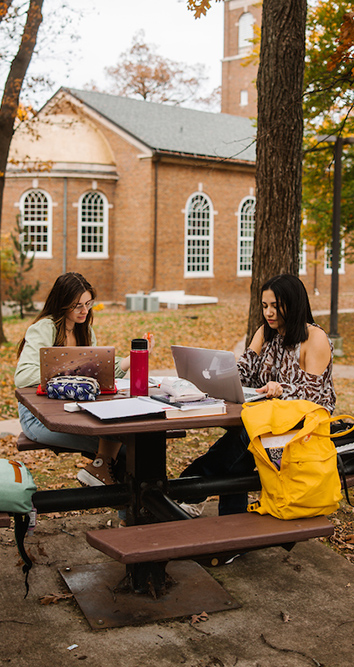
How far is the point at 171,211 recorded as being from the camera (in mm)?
27297

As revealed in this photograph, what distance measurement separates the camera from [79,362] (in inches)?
149

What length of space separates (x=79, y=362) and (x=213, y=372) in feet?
2.36

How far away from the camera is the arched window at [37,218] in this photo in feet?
86.3

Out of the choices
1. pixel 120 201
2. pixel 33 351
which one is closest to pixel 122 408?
pixel 33 351

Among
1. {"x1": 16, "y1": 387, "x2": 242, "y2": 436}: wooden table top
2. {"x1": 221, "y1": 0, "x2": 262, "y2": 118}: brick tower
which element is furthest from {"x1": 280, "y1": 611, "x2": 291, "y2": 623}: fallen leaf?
{"x1": 221, "y1": 0, "x2": 262, "y2": 118}: brick tower

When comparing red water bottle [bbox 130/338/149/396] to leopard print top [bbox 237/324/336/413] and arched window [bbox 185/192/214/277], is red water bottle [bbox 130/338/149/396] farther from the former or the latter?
arched window [bbox 185/192/214/277]

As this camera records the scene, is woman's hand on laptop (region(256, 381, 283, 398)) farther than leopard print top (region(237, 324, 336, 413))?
No

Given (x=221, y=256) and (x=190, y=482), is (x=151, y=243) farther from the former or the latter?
(x=190, y=482)

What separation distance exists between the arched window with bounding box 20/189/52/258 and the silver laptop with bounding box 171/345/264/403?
23.0m

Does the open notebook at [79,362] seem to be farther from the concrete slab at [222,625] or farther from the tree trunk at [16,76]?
the tree trunk at [16,76]

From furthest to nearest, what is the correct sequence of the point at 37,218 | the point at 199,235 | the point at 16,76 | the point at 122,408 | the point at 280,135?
the point at 199,235 < the point at 37,218 < the point at 16,76 < the point at 280,135 < the point at 122,408

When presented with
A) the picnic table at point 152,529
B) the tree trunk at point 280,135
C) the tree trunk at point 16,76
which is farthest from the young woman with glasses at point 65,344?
the tree trunk at point 16,76

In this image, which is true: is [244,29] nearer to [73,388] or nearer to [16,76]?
[16,76]

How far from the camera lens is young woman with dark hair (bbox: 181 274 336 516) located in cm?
412
